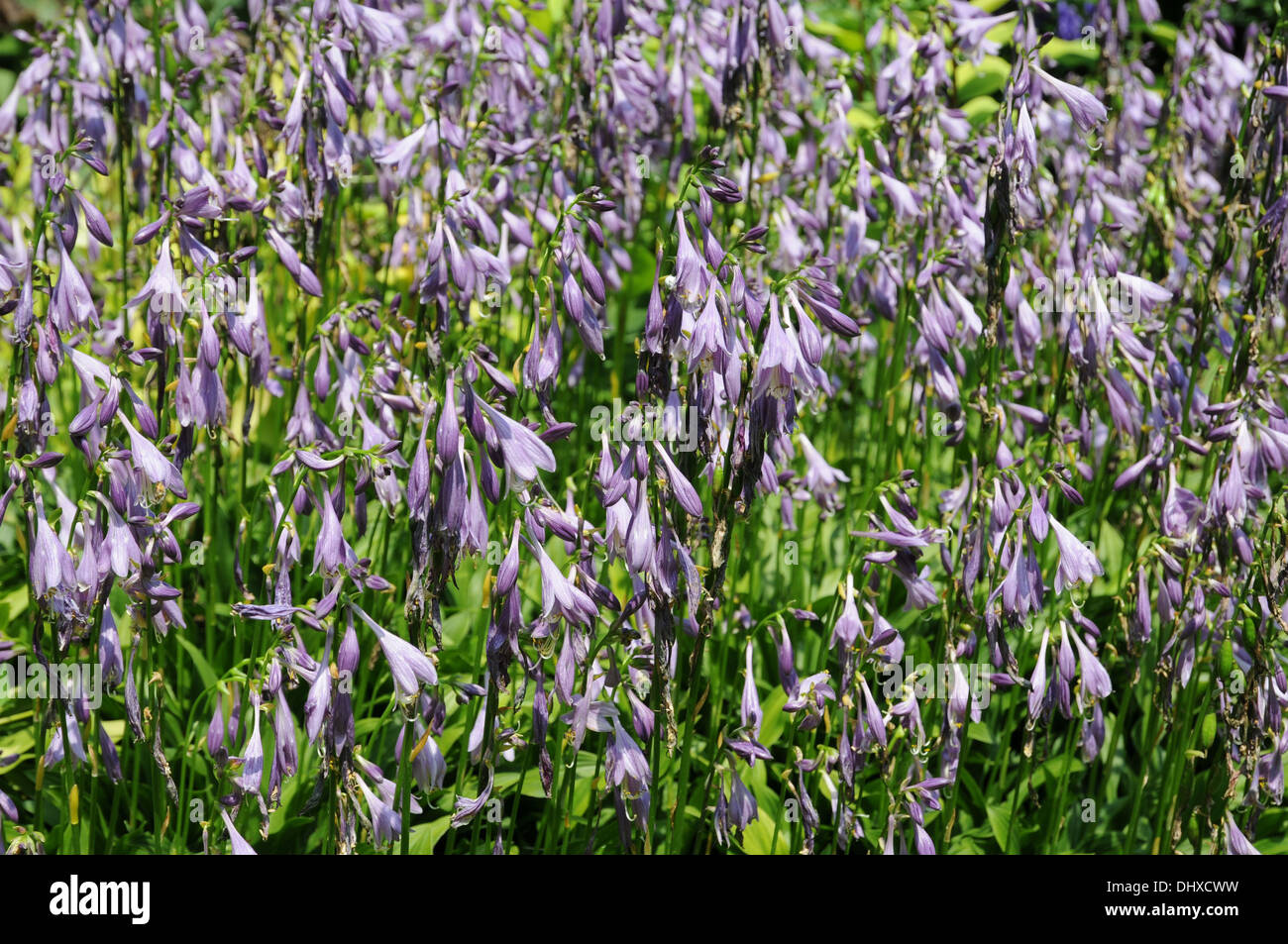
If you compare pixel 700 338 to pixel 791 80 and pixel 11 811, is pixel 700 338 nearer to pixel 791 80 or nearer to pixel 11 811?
pixel 11 811

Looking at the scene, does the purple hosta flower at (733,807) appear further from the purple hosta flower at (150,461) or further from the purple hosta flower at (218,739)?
the purple hosta flower at (150,461)

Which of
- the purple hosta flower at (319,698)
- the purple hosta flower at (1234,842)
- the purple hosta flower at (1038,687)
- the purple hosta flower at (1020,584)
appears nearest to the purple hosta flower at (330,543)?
the purple hosta flower at (319,698)

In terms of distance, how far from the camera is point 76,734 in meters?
3.17

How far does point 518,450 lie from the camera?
8.20 ft

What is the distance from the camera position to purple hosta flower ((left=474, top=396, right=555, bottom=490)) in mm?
2484

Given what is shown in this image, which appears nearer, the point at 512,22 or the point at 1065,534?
the point at 1065,534

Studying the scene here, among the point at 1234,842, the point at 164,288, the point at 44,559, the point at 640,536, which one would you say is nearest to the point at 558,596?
the point at 640,536

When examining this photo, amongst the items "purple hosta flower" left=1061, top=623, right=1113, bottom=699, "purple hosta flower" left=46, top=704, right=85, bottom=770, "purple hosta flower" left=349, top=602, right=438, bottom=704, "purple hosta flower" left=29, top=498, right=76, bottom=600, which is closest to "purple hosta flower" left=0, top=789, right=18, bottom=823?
"purple hosta flower" left=46, top=704, right=85, bottom=770

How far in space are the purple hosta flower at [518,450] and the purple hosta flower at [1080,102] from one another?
6.01 feet

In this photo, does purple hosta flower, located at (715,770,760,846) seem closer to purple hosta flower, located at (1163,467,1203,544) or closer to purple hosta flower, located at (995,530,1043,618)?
purple hosta flower, located at (995,530,1043,618)

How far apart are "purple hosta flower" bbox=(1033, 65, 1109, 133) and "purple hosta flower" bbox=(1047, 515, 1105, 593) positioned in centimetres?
110
